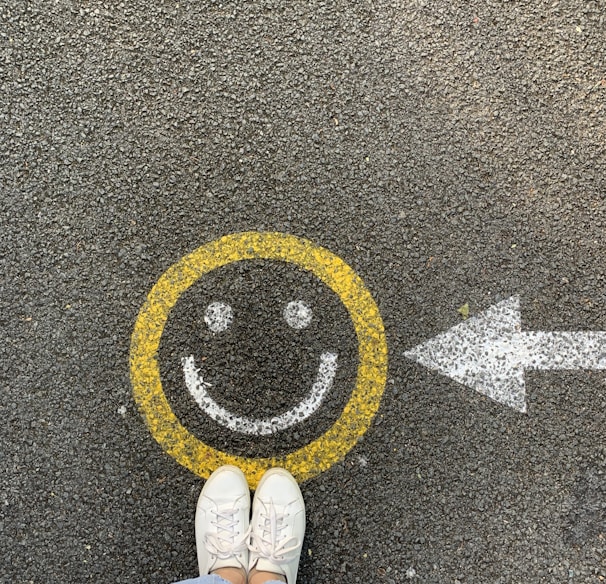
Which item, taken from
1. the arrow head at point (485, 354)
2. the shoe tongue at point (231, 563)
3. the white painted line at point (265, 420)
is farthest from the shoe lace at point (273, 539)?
the arrow head at point (485, 354)

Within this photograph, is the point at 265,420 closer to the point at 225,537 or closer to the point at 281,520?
the point at 281,520

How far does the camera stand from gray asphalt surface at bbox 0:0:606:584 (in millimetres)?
2061

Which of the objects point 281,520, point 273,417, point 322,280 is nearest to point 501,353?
point 322,280

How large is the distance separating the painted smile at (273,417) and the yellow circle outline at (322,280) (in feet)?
0.40

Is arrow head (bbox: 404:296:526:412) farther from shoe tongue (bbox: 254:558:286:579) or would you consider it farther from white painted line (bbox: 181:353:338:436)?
shoe tongue (bbox: 254:558:286:579)

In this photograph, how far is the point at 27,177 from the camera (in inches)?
82.8

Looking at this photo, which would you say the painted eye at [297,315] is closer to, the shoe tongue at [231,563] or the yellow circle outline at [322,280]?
the yellow circle outline at [322,280]

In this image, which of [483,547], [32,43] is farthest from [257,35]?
[483,547]

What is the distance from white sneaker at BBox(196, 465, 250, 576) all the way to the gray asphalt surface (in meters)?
0.08

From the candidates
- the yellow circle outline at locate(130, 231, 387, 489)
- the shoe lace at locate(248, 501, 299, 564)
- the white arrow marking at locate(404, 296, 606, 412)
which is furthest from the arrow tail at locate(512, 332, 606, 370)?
the shoe lace at locate(248, 501, 299, 564)

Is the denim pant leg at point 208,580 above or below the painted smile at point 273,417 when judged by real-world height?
below

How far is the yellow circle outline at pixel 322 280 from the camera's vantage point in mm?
2072

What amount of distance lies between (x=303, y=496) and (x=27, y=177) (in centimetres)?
186

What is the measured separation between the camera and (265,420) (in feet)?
6.80
